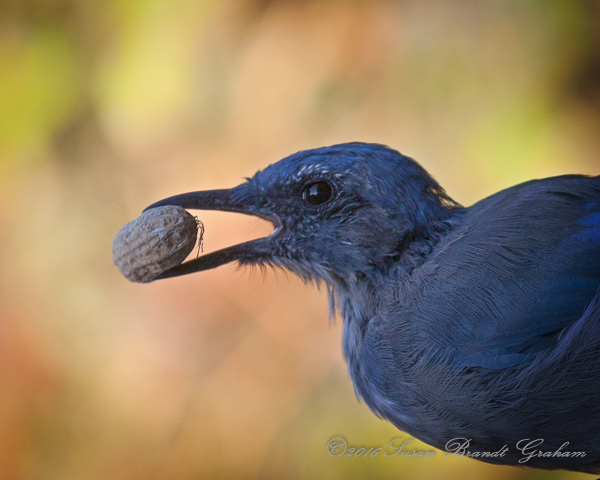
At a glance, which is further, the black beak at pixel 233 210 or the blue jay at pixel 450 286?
the black beak at pixel 233 210

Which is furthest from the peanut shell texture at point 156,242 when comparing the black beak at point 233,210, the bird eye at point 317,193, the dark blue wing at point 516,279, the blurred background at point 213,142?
the blurred background at point 213,142

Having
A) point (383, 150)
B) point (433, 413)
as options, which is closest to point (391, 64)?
point (383, 150)

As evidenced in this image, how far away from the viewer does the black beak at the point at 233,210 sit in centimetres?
175

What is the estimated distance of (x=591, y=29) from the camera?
324cm

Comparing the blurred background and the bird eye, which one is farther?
the blurred background

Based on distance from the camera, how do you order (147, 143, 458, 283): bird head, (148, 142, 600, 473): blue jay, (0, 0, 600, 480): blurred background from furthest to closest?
(0, 0, 600, 480): blurred background < (147, 143, 458, 283): bird head < (148, 142, 600, 473): blue jay

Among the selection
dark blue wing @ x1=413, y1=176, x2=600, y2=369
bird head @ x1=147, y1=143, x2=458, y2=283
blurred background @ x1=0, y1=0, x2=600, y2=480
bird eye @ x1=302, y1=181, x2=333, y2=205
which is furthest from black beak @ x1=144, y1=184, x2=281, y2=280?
blurred background @ x1=0, y1=0, x2=600, y2=480

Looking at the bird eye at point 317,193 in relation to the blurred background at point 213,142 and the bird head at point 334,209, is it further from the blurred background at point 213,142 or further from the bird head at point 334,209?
the blurred background at point 213,142

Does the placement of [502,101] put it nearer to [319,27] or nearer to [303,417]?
[319,27]

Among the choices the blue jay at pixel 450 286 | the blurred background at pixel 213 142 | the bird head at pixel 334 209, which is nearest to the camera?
the blue jay at pixel 450 286

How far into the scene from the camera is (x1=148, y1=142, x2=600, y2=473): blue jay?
4.63ft

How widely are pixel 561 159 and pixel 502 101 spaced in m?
0.51

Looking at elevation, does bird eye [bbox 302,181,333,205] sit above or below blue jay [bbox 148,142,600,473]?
above

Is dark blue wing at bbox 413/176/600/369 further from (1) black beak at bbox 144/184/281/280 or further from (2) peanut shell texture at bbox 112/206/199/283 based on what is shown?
(2) peanut shell texture at bbox 112/206/199/283
